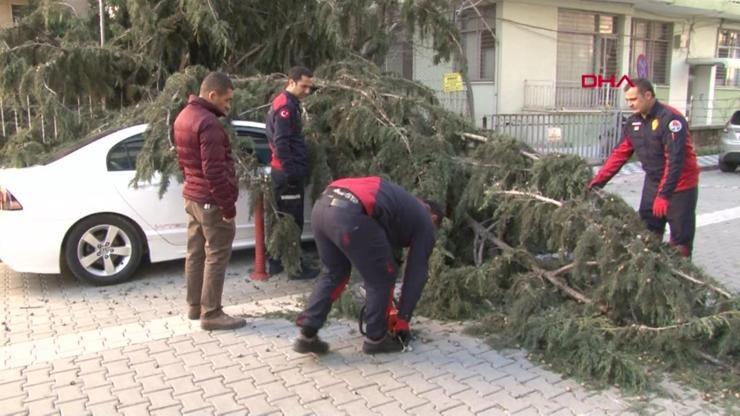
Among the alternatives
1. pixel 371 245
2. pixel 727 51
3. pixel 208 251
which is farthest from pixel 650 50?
pixel 371 245

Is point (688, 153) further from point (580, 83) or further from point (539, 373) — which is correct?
point (580, 83)

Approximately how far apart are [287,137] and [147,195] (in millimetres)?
1421

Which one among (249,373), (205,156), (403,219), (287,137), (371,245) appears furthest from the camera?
(287,137)

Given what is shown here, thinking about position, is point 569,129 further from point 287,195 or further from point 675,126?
point 287,195

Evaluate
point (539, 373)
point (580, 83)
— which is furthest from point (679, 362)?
point (580, 83)

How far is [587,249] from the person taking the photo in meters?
4.36

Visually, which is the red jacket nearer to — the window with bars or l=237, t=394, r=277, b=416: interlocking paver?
l=237, t=394, r=277, b=416: interlocking paver

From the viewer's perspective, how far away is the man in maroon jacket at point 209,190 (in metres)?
4.26

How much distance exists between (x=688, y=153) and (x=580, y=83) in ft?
46.4

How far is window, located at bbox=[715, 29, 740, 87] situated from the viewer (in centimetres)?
2317

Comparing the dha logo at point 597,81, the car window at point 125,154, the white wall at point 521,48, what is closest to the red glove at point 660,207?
the car window at point 125,154

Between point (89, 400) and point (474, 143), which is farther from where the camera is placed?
point (474, 143)

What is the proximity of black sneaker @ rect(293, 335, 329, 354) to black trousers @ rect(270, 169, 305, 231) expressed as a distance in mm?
1843

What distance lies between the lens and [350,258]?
12.1 ft
